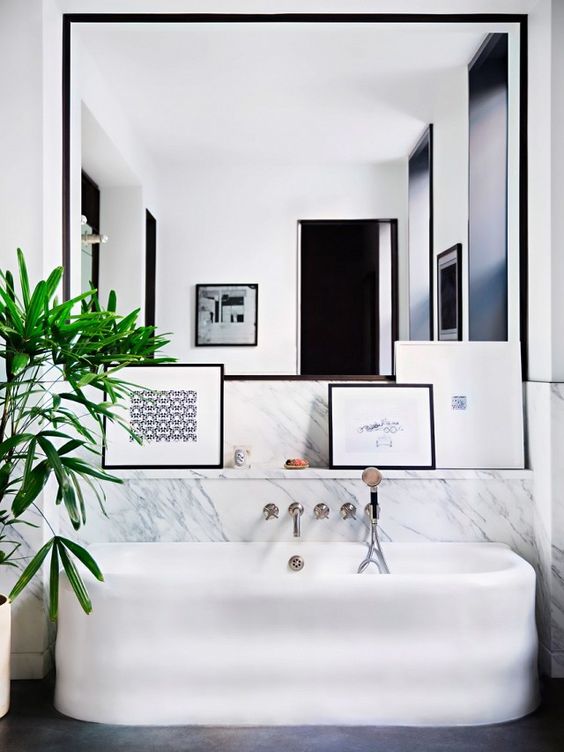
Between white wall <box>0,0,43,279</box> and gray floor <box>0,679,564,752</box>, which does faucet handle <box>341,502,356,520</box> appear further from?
white wall <box>0,0,43,279</box>

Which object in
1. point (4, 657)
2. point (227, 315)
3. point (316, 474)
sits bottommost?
point (4, 657)

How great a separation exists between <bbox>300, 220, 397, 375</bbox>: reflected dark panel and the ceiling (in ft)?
1.12

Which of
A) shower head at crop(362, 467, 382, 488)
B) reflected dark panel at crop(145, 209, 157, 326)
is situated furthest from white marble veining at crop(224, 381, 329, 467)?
reflected dark panel at crop(145, 209, 157, 326)

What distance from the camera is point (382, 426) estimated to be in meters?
2.81

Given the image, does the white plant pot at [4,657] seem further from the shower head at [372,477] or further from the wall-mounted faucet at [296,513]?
the shower head at [372,477]

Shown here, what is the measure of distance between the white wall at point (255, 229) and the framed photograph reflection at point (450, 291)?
0.78 feet

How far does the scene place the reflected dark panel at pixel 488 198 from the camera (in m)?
2.90

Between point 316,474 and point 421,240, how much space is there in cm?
104

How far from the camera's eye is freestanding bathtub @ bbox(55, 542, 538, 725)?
2.24 m

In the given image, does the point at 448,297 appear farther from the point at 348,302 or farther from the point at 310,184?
the point at 310,184

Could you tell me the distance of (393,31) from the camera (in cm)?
280

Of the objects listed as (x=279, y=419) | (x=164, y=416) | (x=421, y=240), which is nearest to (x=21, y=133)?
(x=164, y=416)

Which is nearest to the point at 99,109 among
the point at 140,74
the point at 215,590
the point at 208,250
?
the point at 140,74

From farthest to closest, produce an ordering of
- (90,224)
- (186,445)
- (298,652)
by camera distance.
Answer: (90,224), (186,445), (298,652)
